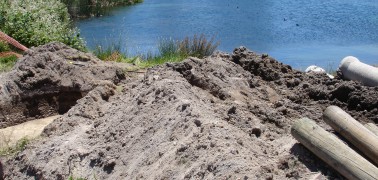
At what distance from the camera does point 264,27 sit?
79.6 feet

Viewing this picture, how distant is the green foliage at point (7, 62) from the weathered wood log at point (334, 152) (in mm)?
5846

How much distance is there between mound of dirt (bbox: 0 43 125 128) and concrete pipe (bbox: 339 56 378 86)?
2.68 metres

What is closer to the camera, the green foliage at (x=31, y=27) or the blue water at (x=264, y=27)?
the green foliage at (x=31, y=27)

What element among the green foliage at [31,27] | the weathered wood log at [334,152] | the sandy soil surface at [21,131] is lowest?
the green foliage at [31,27]

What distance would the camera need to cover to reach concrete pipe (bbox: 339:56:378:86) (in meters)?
6.76

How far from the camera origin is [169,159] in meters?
4.97

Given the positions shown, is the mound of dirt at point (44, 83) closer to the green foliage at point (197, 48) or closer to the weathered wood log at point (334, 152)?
the weathered wood log at point (334, 152)

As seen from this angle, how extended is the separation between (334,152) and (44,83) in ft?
15.4

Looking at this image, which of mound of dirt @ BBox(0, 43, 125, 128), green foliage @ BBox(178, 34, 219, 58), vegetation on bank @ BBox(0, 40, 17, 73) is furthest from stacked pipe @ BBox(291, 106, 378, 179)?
green foliage @ BBox(178, 34, 219, 58)

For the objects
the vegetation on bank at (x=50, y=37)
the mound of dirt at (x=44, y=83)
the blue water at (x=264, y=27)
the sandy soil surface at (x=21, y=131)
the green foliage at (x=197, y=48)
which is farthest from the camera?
the blue water at (x=264, y=27)

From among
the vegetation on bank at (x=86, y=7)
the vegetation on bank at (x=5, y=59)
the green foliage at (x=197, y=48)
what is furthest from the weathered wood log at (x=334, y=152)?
the vegetation on bank at (x=86, y=7)

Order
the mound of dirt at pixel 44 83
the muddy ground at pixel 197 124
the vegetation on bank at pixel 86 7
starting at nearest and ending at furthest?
the muddy ground at pixel 197 124
the mound of dirt at pixel 44 83
the vegetation on bank at pixel 86 7

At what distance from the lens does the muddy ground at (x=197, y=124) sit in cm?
460

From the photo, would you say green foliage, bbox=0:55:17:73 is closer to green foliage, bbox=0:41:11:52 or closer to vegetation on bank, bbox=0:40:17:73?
vegetation on bank, bbox=0:40:17:73
